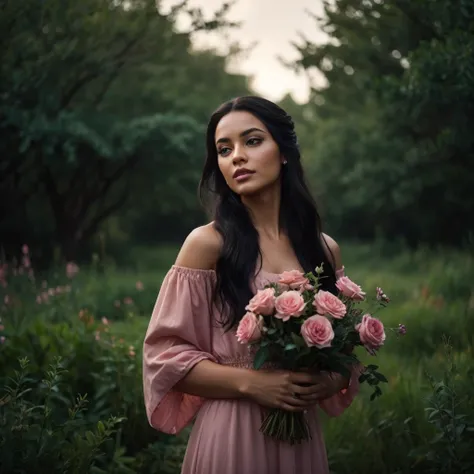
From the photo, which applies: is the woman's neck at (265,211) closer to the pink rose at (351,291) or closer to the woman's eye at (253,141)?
the woman's eye at (253,141)

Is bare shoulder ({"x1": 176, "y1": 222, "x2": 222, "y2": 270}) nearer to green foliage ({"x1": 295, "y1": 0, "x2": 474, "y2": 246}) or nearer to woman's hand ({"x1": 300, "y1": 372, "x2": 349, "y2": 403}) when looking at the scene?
woman's hand ({"x1": 300, "y1": 372, "x2": 349, "y2": 403})

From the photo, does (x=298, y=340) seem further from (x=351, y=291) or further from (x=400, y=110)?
(x=400, y=110)

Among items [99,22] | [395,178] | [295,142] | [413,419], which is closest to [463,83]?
[413,419]

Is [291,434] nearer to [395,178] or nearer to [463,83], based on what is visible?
[463,83]

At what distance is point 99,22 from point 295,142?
8346 millimetres

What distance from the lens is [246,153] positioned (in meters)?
2.58

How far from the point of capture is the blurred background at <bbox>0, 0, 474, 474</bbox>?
160 inches

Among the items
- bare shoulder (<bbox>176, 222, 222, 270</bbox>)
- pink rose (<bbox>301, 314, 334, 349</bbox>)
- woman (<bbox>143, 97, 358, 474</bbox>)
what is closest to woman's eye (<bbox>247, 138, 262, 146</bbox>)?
woman (<bbox>143, 97, 358, 474</bbox>)

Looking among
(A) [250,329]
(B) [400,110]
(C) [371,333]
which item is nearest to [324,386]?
(C) [371,333]

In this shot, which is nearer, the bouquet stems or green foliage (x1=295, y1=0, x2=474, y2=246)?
the bouquet stems

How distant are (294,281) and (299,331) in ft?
0.62

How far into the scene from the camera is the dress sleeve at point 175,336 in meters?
2.38

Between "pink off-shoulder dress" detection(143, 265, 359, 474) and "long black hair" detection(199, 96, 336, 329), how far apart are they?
0.07m

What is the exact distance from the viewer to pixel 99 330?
5.18 m
